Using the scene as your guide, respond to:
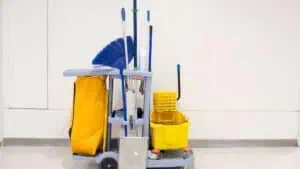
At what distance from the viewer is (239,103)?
7.18ft

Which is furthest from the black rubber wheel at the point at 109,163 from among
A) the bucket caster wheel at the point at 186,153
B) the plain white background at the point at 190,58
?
the plain white background at the point at 190,58

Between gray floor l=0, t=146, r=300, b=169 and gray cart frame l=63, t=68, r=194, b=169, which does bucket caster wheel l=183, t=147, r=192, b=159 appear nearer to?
gray cart frame l=63, t=68, r=194, b=169

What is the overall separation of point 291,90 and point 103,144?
1.19m

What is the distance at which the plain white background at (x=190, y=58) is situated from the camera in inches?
82.2

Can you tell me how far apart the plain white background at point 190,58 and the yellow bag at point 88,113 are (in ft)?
1.50

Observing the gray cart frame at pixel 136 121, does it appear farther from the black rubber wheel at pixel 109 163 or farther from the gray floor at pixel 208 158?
the gray floor at pixel 208 158

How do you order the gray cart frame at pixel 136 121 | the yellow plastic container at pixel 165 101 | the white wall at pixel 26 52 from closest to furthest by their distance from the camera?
the gray cart frame at pixel 136 121
the yellow plastic container at pixel 165 101
the white wall at pixel 26 52

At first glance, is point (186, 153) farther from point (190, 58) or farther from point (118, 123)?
point (190, 58)

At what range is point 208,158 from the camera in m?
1.99

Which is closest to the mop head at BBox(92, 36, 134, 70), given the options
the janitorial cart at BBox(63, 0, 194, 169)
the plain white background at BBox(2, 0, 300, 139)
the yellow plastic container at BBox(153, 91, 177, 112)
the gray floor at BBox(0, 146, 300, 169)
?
the janitorial cart at BBox(63, 0, 194, 169)

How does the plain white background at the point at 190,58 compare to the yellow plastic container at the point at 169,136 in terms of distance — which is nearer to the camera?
the yellow plastic container at the point at 169,136

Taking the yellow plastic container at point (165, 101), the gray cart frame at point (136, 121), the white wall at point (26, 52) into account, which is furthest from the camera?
the white wall at point (26, 52)

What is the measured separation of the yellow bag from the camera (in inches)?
66.4

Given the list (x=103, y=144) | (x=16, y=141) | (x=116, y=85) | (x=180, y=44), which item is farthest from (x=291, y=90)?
(x=16, y=141)
